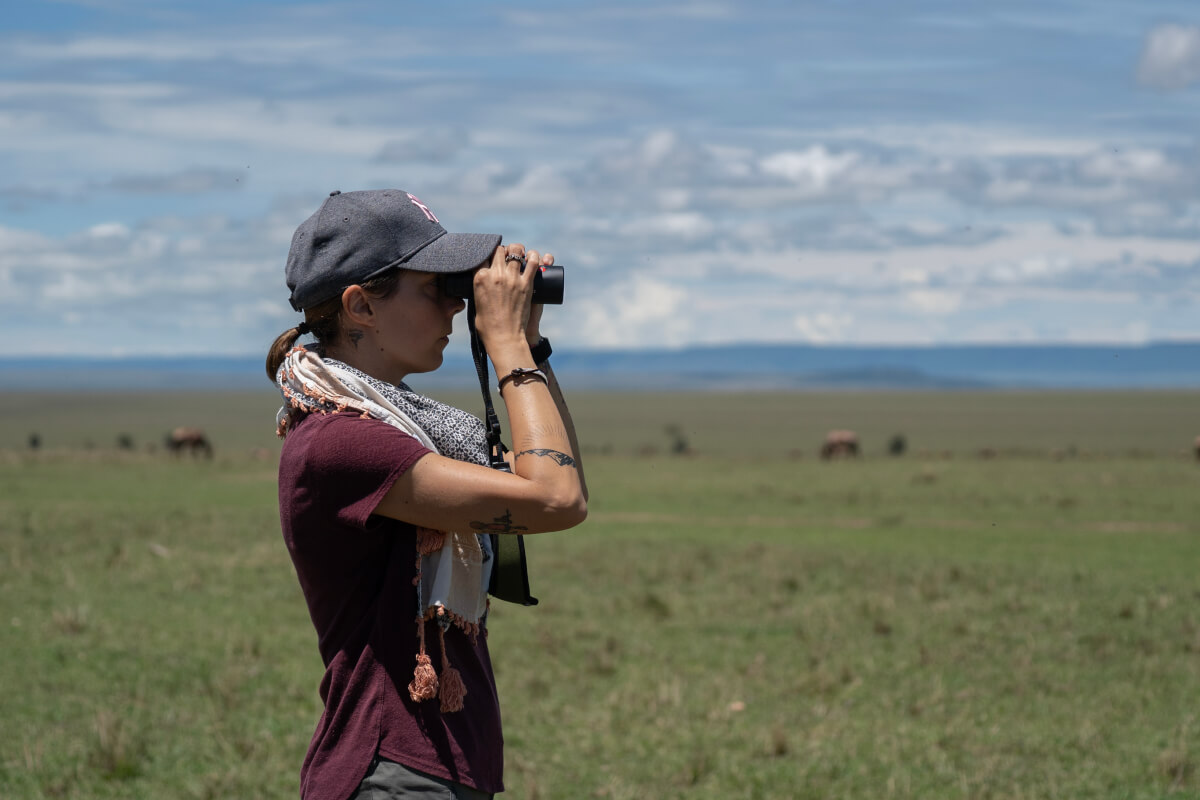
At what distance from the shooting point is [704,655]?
10.2 meters

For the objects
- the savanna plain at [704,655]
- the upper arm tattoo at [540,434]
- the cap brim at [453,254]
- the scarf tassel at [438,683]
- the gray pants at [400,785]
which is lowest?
the savanna plain at [704,655]

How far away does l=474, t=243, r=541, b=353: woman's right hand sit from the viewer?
255 centimetres

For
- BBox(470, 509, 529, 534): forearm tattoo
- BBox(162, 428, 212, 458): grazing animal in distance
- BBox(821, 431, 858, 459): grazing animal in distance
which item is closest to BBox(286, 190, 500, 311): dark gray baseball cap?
BBox(470, 509, 529, 534): forearm tattoo

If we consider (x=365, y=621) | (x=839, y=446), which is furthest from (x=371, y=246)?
(x=839, y=446)

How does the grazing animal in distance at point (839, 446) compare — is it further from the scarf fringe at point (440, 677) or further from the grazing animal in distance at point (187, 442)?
the scarf fringe at point (440, 677)

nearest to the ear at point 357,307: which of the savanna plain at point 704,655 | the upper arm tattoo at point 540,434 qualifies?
the upper arm tattoo at point 540,434

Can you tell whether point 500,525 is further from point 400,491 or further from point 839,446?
point 839,446

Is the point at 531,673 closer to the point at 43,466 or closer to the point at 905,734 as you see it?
the point at 905,734

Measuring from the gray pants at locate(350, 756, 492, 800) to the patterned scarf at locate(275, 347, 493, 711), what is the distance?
137mm

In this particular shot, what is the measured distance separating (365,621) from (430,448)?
0.36m

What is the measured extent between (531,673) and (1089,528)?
14.2m

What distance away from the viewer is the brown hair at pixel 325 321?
2.60 m

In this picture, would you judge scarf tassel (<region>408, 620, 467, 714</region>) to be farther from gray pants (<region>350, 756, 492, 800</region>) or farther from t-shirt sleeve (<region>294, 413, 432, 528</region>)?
t-shirt sleeve (<region>294, 413, 432, 528</region>)

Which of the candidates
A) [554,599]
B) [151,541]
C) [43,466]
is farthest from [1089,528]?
[43,466]
